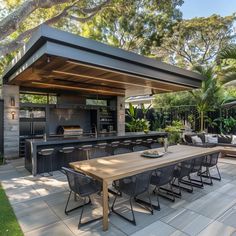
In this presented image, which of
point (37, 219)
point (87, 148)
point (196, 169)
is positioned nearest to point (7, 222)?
point (37, 219)

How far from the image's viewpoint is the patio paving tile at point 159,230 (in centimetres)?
278

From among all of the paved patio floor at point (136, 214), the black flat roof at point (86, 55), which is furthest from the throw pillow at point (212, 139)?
the paved patio floor at point (136, 214)

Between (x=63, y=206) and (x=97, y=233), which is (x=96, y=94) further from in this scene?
(x=97, y=233)

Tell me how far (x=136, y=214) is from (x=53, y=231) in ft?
4.42

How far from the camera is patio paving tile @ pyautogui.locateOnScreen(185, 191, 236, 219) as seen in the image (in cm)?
343

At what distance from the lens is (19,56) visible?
4844 millimetres

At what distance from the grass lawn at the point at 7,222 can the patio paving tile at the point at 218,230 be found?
265 centimetres

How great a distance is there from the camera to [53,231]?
9.39 ft

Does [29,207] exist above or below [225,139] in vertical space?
below

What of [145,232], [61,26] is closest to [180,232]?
[145,232]

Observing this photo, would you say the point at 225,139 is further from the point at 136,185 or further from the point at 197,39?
the point at 197,39

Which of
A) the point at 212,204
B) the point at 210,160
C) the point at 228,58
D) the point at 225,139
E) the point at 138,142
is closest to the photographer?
the point at 212,204

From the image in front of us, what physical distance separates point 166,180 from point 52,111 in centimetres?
654

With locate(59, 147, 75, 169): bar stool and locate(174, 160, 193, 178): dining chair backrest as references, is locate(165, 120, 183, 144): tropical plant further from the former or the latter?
locate(174, 160, 193, 178): dining chair backrest
